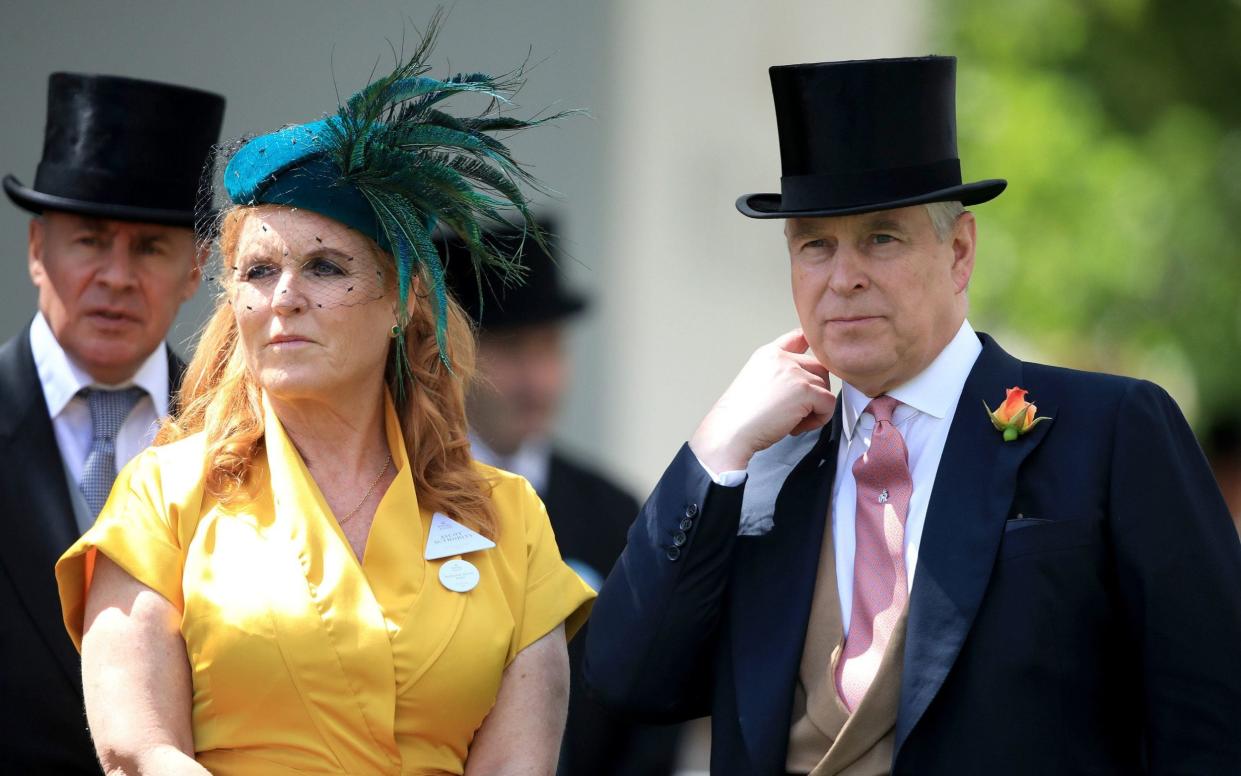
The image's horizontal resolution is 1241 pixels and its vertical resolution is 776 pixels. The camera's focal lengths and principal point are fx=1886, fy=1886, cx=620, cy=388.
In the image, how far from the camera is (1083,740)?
10.8 ft

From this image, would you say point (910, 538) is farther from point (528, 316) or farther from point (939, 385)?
point (528, 316)

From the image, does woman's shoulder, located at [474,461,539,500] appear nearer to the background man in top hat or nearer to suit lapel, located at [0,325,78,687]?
the background man in top hat

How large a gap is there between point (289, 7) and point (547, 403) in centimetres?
250

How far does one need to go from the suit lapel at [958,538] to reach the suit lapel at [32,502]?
74.4 inches

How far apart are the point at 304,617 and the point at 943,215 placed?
1434 mm

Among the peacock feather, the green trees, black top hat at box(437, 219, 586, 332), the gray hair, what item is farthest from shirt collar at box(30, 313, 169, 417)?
the green trees

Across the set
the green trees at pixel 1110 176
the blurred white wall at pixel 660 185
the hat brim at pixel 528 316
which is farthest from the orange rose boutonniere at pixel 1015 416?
the green trees at pixel 1110 176

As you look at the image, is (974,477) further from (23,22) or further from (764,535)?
(23,22)

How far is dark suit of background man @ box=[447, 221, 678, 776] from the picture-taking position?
18.0ft

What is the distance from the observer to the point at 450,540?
3.71m

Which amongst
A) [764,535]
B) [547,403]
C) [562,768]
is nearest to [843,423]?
[764,535]

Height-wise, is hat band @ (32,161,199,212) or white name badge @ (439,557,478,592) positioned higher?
hat band @ (32,161,199,212)

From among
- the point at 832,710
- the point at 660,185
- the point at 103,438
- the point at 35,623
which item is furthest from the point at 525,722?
the point at 660,185

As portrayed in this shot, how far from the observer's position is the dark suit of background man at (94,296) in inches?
171
